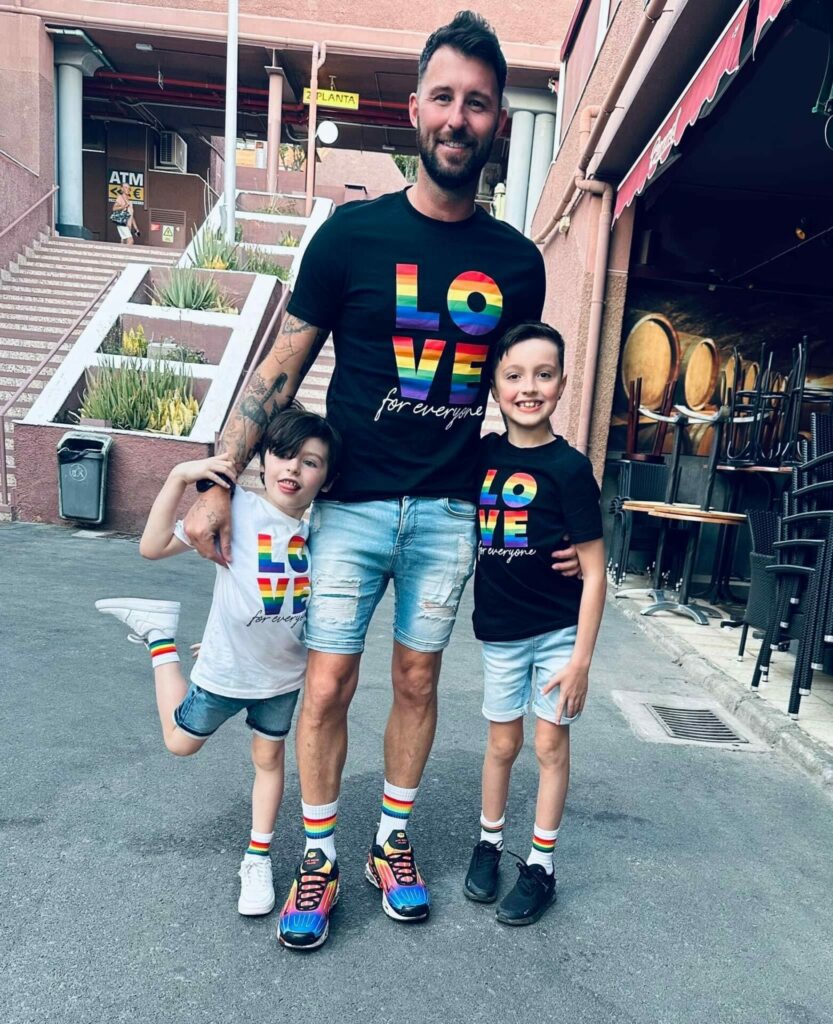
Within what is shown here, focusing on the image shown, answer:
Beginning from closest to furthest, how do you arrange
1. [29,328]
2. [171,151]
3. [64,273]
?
1. [29,328]
2. [64,273]
3. [171,151]

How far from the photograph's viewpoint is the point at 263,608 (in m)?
2.28

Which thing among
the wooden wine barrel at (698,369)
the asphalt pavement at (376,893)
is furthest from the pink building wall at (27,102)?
the asphalt pavement at (376,893)

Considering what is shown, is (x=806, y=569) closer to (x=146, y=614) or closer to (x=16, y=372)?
(x=146, y=614)

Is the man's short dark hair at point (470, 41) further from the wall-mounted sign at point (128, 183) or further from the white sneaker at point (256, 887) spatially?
the wall-mounted sign at point (128, 183)

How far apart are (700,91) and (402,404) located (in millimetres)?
3332

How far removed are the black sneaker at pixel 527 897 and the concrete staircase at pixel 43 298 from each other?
8375mm

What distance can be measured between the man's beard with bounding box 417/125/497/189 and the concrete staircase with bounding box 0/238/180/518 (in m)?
8.16

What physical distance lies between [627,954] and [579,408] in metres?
6.79

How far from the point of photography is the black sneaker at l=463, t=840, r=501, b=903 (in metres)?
2.43

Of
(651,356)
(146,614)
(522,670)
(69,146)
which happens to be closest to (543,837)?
(522,670)

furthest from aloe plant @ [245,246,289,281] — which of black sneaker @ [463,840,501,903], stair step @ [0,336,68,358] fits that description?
black sneaker @ [463,840,501,903]

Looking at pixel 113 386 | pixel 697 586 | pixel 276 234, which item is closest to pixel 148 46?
pixel 276 234

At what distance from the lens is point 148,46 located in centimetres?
1730

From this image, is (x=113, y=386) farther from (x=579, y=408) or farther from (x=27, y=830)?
(x=27, y=830)
